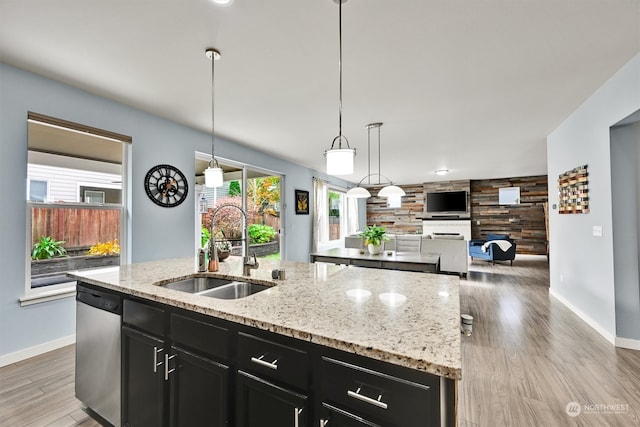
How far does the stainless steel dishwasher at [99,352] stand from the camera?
62.1 inches

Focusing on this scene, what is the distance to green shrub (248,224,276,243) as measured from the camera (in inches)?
208

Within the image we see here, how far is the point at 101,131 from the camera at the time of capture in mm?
2863

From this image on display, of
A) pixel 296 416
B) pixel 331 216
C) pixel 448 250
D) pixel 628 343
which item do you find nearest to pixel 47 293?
pixel 296 416

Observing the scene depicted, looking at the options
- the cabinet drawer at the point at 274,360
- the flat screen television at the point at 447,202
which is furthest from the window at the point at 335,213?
the cabinet drawer at the point at 274,360

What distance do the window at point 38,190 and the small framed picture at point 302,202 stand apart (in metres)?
4.12

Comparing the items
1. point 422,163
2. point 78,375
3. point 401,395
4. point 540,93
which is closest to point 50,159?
point 78,375

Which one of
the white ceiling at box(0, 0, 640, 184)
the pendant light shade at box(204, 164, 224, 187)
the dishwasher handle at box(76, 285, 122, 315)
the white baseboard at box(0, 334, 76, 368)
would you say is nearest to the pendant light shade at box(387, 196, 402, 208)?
the white ceiling at box(0, 0, 640, 184)

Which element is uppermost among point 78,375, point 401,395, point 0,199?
point 0,199

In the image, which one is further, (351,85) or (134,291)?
(351,85)

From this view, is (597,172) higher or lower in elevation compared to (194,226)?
higher

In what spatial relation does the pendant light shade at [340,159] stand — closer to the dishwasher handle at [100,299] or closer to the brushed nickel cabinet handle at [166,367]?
the brushed nickel cabinet handle at [166,367]

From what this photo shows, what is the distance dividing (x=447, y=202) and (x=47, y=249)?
375 inches

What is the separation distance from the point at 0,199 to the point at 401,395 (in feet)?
10.7

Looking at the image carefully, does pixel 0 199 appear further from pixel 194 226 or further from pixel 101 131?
pixel 194 226
